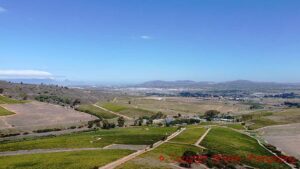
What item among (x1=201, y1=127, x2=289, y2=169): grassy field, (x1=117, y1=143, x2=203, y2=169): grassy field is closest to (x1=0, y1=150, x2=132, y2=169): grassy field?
(x1=117, y1=143, x2=203, y2=169): grassy field

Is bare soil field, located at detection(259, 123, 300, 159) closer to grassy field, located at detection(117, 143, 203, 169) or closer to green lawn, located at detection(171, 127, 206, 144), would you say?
green lawn, located at detection(171, 127, 206, 144)

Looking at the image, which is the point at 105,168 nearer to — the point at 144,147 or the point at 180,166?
the point at 180,166

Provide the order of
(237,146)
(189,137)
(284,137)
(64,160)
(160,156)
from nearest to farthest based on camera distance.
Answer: (64,160)
(160,156)
(237,146)
(189,137)
(284,137)

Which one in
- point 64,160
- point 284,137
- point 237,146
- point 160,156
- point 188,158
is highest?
point 64,160

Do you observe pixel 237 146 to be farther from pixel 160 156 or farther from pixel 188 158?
pixel 160 156

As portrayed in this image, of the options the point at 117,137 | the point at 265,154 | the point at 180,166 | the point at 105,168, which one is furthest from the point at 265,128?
the point at 105,168

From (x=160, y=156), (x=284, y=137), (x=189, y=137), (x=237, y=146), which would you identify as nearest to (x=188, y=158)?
(x=160, y=156)

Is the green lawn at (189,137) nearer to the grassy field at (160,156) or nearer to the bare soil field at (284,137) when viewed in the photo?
the grassy field at (160,156)
